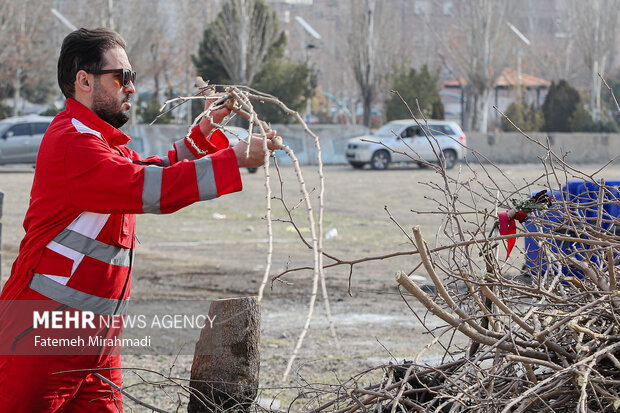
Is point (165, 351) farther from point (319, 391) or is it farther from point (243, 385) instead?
point (319, 391)

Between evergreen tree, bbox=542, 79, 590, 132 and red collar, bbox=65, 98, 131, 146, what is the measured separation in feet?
123

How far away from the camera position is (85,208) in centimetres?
280

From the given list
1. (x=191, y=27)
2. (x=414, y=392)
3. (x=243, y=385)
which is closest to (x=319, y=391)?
(x=414, y=392)

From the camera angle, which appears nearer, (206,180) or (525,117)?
(206,180)

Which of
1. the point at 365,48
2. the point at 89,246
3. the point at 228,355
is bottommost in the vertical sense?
the point at 228,355

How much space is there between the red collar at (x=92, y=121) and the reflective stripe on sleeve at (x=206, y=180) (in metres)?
0.41

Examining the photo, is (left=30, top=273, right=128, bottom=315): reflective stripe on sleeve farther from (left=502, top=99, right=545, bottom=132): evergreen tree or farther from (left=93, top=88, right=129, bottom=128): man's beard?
(left=502, top=99, right=545, bottom=132): evergreen tree

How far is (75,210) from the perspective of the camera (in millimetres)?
2859

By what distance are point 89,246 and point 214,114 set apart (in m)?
0.67

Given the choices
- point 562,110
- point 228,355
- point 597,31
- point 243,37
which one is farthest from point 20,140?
point 597,31

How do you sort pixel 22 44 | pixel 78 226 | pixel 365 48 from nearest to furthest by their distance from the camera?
pixel 78 226 → pixel 365 48 → pixel 22 44

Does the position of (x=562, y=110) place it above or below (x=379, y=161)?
above

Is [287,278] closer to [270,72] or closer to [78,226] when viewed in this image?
[78,226]

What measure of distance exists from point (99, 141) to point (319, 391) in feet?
3.64
